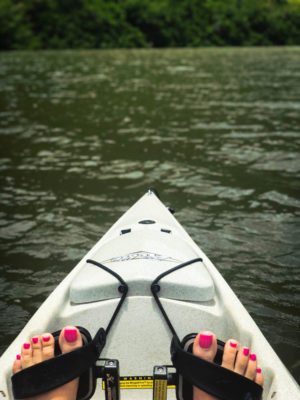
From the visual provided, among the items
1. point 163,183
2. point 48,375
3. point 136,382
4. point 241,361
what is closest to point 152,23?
point 163,183

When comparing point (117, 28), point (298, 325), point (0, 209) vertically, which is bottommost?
point (298, 325)

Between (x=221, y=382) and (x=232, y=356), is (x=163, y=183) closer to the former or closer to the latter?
(x=232, y=356)

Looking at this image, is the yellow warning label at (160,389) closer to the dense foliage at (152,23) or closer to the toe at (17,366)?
the toe at (17,366)

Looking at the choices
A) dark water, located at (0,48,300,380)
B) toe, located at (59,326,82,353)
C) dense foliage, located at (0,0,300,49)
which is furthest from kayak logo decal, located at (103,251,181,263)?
dense foliage, located at (0,0,300,49)

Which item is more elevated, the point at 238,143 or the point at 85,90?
the point at 85,90

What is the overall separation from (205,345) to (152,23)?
65094 mm

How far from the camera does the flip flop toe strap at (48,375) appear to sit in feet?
6.73

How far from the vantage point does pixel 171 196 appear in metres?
6.26

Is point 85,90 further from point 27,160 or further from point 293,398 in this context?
point 293,398

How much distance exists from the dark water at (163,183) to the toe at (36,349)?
1376 mm

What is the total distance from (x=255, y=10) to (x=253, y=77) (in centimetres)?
5323

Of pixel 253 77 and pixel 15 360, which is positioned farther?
pixel 253 77

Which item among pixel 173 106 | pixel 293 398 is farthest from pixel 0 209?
pixel 173 106

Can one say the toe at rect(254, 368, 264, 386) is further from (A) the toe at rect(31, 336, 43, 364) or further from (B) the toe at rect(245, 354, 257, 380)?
(A) the toe at rect(31, 336, 43, 364)
